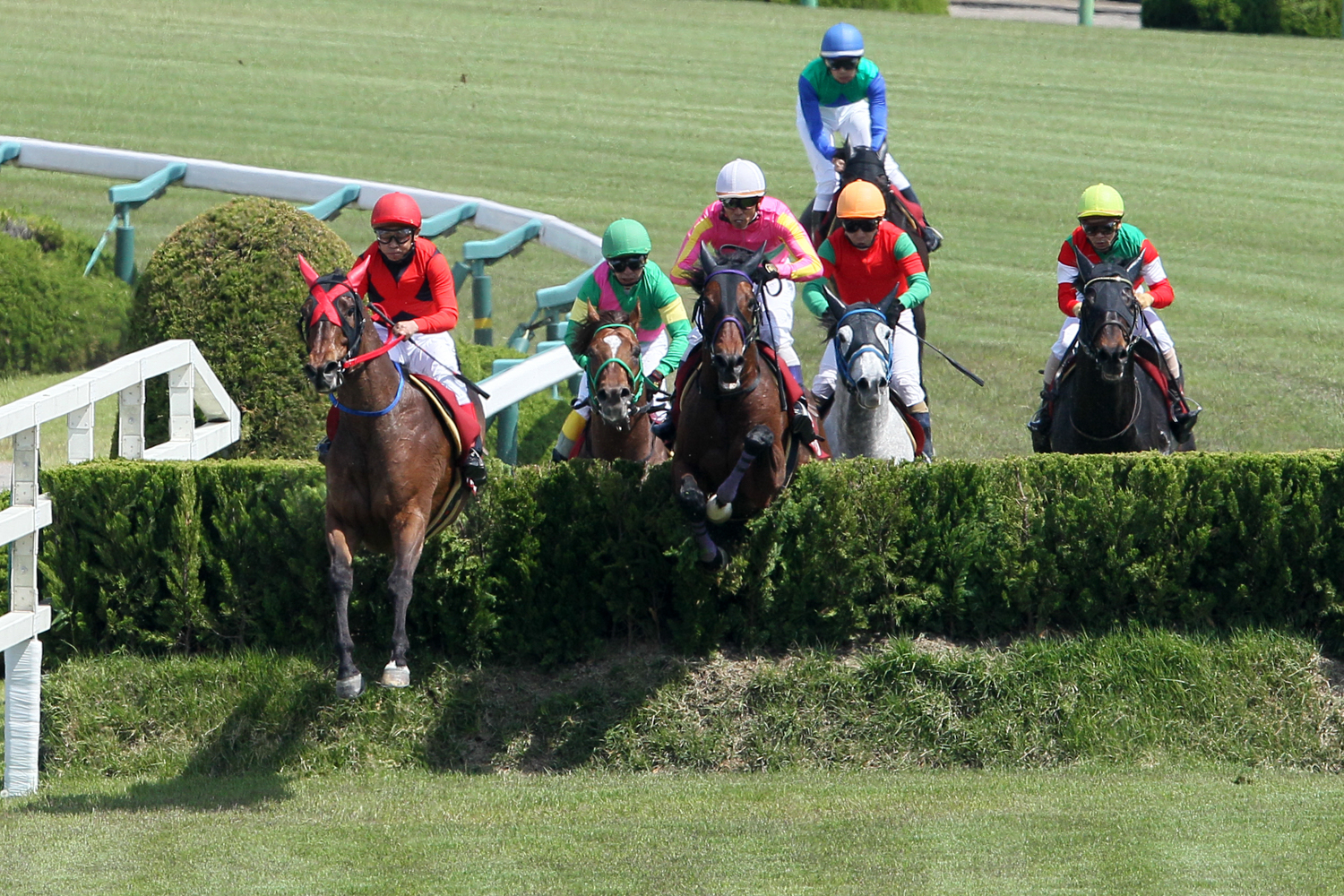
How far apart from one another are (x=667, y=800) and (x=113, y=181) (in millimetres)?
17831

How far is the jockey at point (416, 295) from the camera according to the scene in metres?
8.15

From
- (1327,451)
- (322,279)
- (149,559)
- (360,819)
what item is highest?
(322,279)

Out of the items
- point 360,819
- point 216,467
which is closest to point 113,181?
point 216,467

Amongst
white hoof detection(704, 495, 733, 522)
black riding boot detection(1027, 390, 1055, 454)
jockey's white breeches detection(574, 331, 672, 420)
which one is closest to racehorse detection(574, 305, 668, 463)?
jockey's white breeches detection(574, 331, 672, 420)

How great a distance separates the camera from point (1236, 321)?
1775cm

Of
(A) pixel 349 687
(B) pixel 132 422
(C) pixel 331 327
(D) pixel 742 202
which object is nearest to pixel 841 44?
(D) pixel 742 202

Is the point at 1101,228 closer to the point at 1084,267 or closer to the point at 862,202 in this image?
the point at 1084,267

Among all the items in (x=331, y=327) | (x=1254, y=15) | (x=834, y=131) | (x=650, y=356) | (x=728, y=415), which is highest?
(x=1254, y=15)

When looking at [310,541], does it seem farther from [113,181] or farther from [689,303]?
[113,181]

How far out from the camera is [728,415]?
7.99 m

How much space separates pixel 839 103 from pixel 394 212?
233 inches

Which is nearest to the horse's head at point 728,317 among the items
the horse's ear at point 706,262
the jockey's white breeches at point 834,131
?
the horse's ear at point 706,262

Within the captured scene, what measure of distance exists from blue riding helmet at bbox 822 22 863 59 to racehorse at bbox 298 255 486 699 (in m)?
5.95

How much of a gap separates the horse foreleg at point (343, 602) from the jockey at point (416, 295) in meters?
0.83
